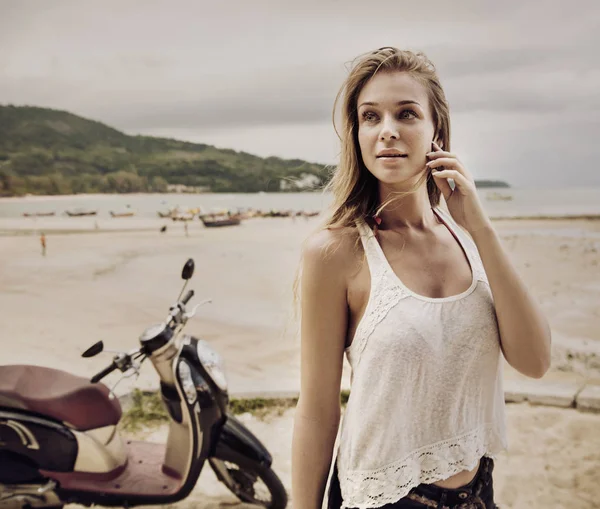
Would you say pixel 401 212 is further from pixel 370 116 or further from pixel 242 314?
pixel 242 314

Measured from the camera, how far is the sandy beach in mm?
3230

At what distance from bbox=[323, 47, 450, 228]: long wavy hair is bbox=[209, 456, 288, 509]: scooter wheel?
5.62ft

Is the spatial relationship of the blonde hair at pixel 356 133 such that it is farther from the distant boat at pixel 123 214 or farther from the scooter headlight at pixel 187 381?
the distant boat at pixel 123 214

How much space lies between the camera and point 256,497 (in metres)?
2.69

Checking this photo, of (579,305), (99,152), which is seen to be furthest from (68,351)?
(99,152)

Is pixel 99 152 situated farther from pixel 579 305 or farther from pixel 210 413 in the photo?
pixel 210 413

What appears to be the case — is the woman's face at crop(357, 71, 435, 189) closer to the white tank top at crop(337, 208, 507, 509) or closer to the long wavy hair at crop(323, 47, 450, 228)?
the long wavy hair at crop(323, 47, 450, 228)

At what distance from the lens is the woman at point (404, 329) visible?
1.05 metres

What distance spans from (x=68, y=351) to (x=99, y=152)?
62.5ft

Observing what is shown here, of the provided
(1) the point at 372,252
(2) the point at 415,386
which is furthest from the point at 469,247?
(2) the point at 415,386

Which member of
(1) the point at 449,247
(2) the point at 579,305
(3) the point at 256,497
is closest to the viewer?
(1) the point at 449,247

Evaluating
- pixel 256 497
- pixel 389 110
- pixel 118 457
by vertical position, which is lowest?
pixel 256 497

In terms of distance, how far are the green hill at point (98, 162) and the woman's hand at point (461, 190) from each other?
1137 mm

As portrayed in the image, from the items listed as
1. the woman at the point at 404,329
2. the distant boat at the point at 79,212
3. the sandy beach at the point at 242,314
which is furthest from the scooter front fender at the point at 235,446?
the distant boat at the point at 79,212
